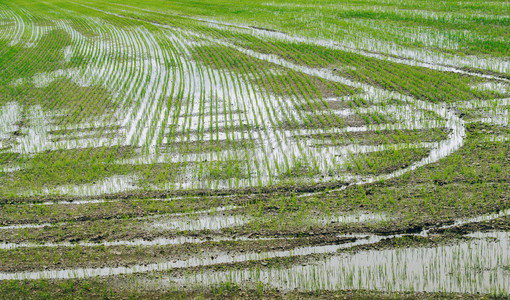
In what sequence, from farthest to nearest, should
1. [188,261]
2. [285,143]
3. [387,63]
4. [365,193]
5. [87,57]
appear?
[87,57] < [387,63] < [285,143] < [365,193] < [188,261]

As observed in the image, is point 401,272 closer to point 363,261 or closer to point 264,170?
point 363,261

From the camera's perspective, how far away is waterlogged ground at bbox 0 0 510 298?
8055 millimetres

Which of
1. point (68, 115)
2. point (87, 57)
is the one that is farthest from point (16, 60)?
point (68, 115)

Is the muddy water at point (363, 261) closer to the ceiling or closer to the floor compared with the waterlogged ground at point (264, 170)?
closer to the floor

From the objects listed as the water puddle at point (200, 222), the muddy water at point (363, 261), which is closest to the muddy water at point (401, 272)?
the muddy water at point (363, 261)

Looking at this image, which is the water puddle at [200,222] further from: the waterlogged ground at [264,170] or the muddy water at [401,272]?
the muddy water at [401,272]

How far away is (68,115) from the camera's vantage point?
52.6 feet

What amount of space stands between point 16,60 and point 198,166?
15.7 metres

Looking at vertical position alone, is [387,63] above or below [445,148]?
above

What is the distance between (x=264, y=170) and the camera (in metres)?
11.5

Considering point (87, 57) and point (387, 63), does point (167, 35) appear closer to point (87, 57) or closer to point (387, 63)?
point (87, 57)

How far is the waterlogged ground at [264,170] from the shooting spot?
8.05m

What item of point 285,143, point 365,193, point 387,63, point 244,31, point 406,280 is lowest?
point 406,280

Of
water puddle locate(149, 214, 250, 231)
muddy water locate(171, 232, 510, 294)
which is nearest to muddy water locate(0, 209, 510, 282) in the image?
muddy water locate(171, 232, 510, 294)
